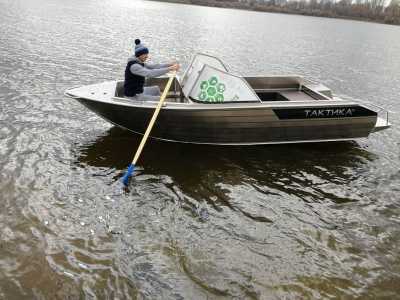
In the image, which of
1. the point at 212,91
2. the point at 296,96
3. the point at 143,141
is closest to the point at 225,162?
the point at 212,91

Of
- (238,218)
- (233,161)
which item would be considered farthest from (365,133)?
(238,218)

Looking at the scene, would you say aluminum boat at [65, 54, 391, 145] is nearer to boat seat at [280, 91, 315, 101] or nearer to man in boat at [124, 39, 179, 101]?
man in boat at [124, 39, 179, 101]

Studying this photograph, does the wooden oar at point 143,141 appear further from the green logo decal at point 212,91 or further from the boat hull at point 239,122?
the green logo decal at point 212,91

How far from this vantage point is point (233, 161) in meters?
9.50

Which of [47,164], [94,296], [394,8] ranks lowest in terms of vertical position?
[94,296]

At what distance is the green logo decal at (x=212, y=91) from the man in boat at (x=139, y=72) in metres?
0.89

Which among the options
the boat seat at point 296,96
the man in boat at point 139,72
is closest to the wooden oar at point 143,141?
the man in boat at point 139,72

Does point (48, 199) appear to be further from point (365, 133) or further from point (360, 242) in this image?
point (365, 133)

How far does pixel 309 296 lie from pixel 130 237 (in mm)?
3018

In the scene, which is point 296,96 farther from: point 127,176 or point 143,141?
point 127,176

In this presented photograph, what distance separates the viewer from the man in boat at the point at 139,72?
349 inches

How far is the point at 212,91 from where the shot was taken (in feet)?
30.7

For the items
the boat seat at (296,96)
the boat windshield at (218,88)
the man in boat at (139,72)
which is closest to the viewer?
the man in boat at (139,72)

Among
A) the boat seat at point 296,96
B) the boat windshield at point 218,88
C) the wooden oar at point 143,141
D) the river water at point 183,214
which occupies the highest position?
the boat windshield at point 218,88
